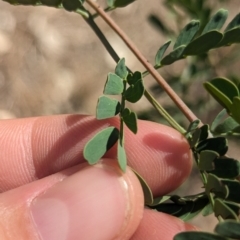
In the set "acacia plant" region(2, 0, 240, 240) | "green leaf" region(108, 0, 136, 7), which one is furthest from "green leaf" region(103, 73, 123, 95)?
"green leaf" region(108, 0, 136, 7)

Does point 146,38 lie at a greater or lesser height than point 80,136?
lesser

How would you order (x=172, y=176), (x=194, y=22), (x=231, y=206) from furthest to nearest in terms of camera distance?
(x=172, y=176), (x=194, y=22), (x=231, y=206)

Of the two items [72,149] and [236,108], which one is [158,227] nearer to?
[72,149]

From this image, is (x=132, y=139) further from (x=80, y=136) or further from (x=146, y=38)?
(x=146, y=38)

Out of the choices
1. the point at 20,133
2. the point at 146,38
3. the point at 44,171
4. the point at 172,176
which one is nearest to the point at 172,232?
the point at 172,176

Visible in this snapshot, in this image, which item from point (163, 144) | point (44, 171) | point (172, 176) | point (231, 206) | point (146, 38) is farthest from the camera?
point (146, 38)

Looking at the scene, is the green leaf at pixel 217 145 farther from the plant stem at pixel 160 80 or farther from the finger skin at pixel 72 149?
the finger skin at pixel 72 149

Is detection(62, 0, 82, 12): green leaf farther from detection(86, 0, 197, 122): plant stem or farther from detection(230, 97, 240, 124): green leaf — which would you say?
detection(230, 97, 240, 124): green leaf
